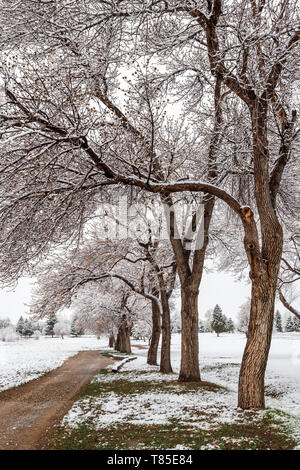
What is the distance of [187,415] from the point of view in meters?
7.04

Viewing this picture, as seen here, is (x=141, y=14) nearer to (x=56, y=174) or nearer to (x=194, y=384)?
(x=56, y=174)

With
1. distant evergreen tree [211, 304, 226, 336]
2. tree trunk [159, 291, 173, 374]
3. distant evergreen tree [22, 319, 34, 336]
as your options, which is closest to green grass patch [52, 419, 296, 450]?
tree trunk [159, 291, 173, 374]

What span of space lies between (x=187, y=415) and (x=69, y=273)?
21.9 feet

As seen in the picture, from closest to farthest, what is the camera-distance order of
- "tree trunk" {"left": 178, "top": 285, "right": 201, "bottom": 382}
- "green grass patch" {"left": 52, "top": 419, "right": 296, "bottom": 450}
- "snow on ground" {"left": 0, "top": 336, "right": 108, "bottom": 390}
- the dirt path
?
"green grass patch" {"left": 52, "top": 419, "right": 296, "bottom": 450}, the dirt path, "tree trunk" {"left": 178, "top": 285, "right": 201, "bottom": 382}, "snow on ground" {"left": 0, "top": 336, "right": 108, "bottom": 390}

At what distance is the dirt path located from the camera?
19.9 feet

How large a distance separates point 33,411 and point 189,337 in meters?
5.37

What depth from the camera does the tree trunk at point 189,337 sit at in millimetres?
11531

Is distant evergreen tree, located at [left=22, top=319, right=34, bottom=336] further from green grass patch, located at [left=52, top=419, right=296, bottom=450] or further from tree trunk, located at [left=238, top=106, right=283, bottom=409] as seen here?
tree trunk, located at [left=238, top=106, right=283, bottom=409]

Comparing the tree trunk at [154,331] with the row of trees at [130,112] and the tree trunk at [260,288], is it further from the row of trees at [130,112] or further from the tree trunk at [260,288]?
the tree trunk at [260,288]

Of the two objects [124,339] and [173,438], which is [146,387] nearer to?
[173,438]

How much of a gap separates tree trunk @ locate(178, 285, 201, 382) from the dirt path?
12.0 feet
